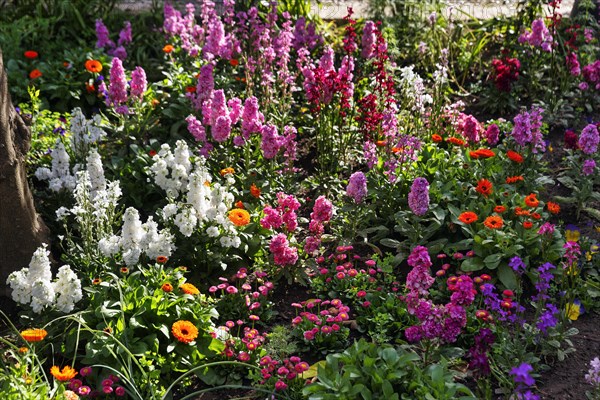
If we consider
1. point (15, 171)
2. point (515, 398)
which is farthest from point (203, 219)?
point (515, 398)

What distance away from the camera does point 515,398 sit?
140 inches

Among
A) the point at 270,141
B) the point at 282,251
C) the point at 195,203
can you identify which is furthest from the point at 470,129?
the point at 195,203

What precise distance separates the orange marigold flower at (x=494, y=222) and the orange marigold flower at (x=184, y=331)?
1.87 meters

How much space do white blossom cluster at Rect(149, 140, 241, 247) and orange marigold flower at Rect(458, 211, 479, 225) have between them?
1397 millimetres

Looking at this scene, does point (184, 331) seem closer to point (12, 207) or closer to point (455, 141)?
point (12, 207)

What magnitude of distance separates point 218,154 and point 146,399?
2191 millimetres

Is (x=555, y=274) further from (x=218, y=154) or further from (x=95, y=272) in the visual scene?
(x=95, y=272)

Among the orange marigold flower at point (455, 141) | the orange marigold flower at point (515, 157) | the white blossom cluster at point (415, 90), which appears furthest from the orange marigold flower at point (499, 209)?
the white blossom cluster at point (415, 90)

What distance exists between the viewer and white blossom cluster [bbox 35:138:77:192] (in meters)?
5.10

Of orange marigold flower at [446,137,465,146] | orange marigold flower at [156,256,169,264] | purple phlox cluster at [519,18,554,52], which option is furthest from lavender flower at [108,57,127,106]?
purple phlox cluster at [519,18,554,52]

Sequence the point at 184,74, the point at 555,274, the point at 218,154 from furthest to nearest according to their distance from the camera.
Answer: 1. the point at 184,74
2. the point at 218,154
3. the point at 555,274

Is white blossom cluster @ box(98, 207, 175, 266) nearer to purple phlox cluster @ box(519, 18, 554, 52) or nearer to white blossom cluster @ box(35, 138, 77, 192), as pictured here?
white blossom cluster @ box(35, 138, 77, 192)

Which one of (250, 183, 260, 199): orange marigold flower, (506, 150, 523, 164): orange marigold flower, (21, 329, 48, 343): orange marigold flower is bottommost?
(21, 329, 48, 343): orange marigold flower

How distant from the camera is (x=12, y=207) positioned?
4562mm
